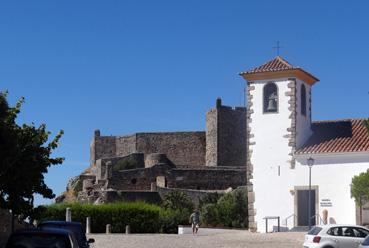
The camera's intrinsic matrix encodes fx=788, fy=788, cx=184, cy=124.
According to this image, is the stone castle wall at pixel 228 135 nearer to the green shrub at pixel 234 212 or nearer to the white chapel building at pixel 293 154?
the green shrub at pixel 234 212

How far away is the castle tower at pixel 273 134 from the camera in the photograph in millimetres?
36688

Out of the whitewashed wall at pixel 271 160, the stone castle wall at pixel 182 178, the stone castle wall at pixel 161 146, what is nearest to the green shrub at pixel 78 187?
the stone castle wall at pixel 161 146

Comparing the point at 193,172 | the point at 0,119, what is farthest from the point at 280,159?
the point at 193,172

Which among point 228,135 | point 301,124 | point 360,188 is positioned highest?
point 228,135

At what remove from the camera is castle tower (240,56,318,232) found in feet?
120

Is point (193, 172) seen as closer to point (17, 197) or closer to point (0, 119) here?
point (17, 197)

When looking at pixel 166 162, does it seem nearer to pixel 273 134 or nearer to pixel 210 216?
pixel 210 216

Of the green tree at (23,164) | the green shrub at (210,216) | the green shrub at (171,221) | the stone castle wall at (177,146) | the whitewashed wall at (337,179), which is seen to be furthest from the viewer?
the stone castle wall at (177,146)

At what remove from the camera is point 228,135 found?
7138cm

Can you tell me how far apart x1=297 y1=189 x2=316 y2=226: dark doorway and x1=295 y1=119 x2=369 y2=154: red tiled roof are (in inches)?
77.9

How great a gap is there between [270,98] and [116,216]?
12.9m

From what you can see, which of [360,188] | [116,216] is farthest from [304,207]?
[116,216]

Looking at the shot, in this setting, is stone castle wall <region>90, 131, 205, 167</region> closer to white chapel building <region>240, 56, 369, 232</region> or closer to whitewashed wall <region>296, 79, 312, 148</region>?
whitewashed wall <region>296, 79, 312, 148</region>

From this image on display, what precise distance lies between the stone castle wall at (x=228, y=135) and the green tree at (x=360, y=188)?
37071 millimetres
